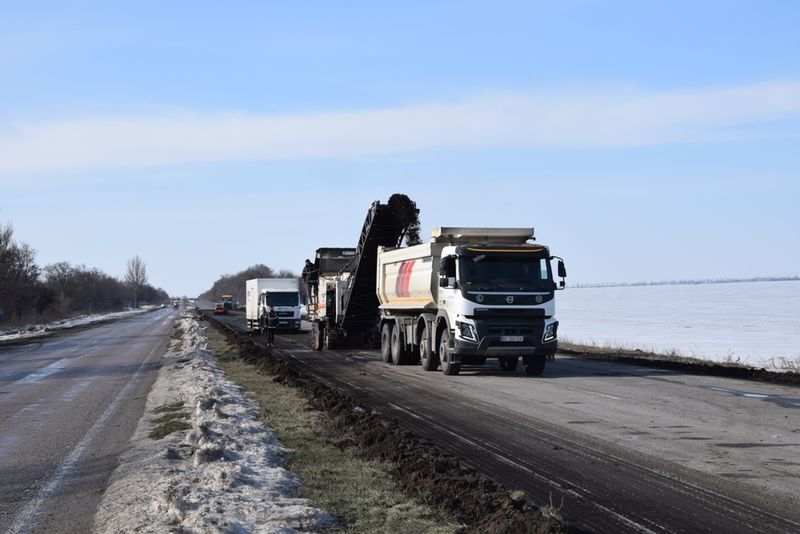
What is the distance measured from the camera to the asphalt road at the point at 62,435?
834cm

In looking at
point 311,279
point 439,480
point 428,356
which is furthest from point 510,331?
point 311,279

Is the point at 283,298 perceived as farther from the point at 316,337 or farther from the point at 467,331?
the point at 467,331

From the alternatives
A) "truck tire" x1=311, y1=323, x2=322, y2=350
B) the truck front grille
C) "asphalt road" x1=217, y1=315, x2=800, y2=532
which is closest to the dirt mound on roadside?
"asphalt road" x1=217, y1=315, x2=800, y2=532

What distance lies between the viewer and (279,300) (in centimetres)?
5250

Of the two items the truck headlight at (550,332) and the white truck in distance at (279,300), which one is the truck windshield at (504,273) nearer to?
the truck headlight at (550,332)

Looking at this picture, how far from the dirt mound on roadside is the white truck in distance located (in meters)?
37.4

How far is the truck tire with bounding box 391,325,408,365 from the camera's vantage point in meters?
26.4

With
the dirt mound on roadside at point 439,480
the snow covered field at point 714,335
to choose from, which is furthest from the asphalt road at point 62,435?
the snow covered field at point 714,335

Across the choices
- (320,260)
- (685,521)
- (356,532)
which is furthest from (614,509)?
(320,260)

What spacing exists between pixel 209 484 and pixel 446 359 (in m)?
13.9

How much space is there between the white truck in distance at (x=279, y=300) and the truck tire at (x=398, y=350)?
25.2 meters

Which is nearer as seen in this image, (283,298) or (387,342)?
(387,342)

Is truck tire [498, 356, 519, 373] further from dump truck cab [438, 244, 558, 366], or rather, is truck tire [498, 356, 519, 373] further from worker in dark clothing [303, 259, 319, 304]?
worker in dark clothing [303, 259, 319, 304]

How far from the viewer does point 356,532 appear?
7.09 m
